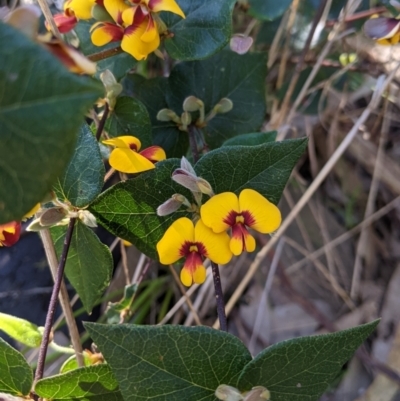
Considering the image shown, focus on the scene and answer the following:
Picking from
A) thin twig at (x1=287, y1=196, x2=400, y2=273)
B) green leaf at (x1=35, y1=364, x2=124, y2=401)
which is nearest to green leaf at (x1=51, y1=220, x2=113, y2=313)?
green leaf at (x1=35, y1=364, x2=124, y2=401)

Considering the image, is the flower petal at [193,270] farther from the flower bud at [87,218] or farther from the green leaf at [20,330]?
the green leaf at [20,330]

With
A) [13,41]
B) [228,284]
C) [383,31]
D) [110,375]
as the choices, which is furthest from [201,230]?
[228,284]

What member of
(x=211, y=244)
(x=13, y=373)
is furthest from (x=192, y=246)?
(x=13, y=373)

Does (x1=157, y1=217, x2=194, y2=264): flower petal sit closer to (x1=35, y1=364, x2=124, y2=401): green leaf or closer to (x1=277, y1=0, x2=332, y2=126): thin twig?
(x1=35, y1=364, x2=124, y2=401): green leaf

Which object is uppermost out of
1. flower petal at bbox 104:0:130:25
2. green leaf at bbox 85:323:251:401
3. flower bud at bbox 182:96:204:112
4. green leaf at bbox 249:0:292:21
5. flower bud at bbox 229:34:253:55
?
flower petal at bbox 104:0:130:25

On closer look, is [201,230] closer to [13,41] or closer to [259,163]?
[259,163]

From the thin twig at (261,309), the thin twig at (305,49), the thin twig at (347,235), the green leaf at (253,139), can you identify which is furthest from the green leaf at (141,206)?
the thin twig at (347,235)
